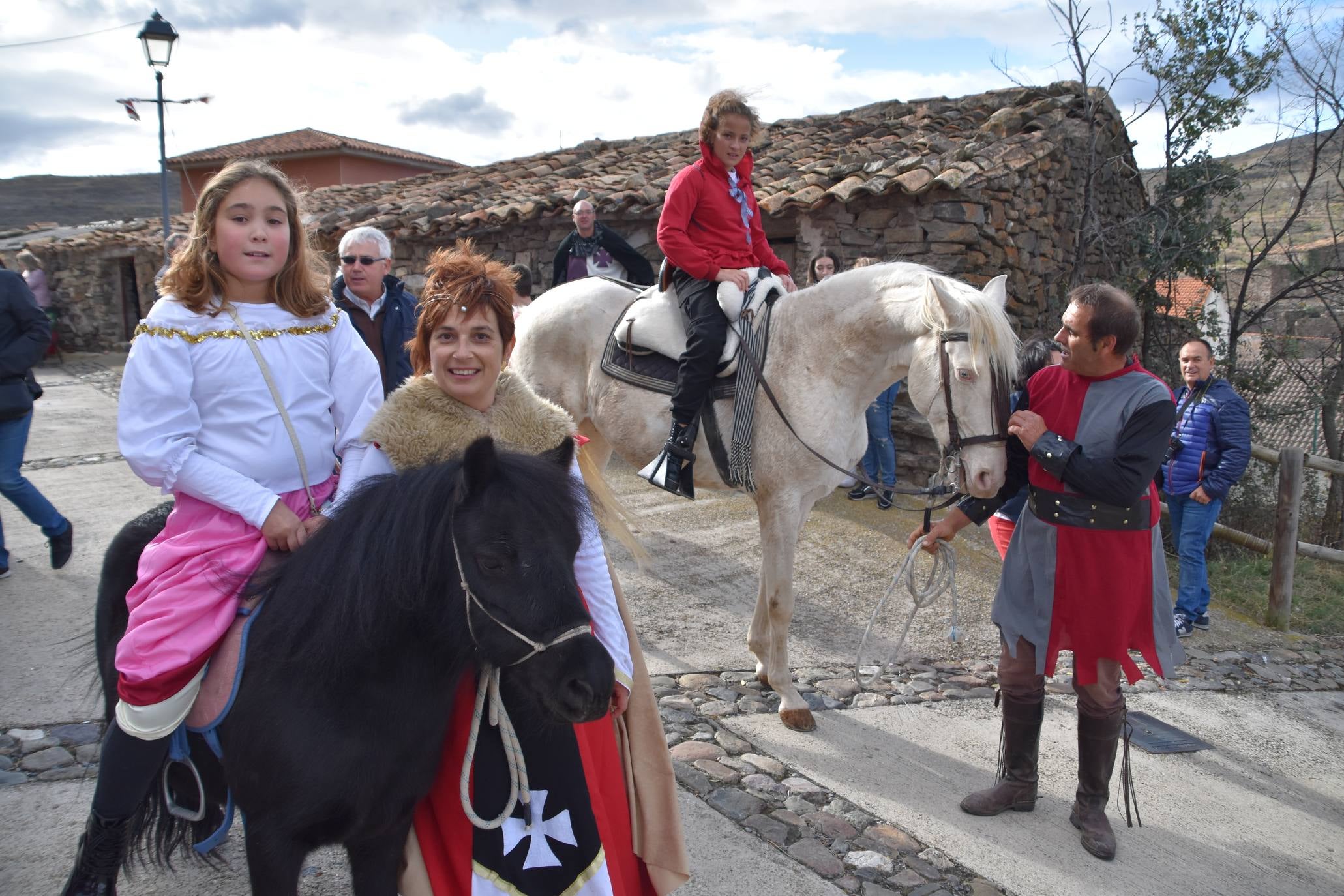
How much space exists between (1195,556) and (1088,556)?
11.1ft

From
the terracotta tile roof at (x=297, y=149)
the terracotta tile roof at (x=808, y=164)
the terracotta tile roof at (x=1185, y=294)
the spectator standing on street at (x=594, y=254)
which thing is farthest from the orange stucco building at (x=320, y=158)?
the terracotta tile roof at (x=1185, y=294)

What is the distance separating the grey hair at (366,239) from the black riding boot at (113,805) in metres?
3.38

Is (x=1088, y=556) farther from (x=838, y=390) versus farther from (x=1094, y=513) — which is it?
(x=838, y=390)

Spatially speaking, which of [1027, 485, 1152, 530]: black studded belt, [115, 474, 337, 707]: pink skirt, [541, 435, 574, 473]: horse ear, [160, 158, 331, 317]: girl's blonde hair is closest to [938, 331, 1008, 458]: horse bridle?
[1027, 485, 1152, 530]: black studded belt

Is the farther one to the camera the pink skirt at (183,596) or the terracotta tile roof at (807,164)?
the terracotta tile roof at (807,164)

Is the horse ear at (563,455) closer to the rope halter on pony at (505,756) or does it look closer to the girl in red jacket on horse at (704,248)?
the rope halter on pony at (505,756)

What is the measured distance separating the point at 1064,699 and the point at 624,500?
402 cm

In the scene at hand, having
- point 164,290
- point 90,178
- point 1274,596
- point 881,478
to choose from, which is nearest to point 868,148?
point 881,478

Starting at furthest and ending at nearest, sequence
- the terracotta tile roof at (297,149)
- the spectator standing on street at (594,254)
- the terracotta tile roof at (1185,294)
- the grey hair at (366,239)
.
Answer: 1. the terracotta tile roof at (297,149)
2. the terracotta tile roof at (1185,294)
3. the spectator standing on street at (594,254)
4. the grey hair at (366,239)

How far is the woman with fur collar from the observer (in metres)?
1.96

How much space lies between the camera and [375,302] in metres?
5.07

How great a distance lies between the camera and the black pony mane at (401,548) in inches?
67.1

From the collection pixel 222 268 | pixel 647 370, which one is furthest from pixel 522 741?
pixel 647 370

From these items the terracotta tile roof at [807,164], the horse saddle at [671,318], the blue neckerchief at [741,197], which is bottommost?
the horse saddle at [671,318]
